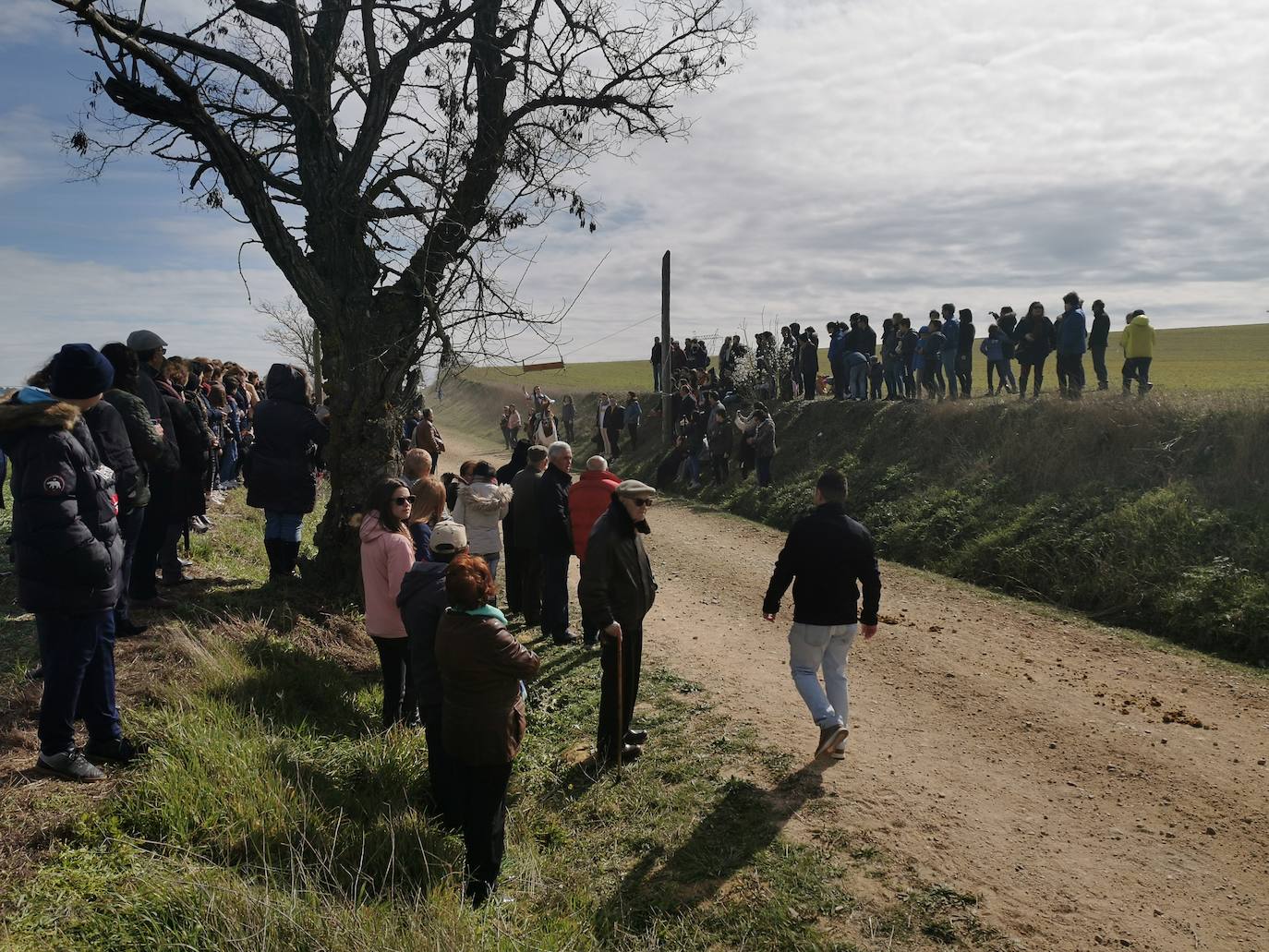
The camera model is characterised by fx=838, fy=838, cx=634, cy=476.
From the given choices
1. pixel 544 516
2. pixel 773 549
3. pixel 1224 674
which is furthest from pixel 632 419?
pixel 1224 674

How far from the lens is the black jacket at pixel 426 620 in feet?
15.4

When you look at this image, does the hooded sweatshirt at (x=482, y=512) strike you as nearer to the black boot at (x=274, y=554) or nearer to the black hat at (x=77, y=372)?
the black boot at (x=274, y=554)

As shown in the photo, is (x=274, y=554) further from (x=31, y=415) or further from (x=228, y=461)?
(x=228, y=461)

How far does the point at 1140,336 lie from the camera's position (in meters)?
14.7

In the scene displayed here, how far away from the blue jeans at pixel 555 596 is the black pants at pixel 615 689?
268cm

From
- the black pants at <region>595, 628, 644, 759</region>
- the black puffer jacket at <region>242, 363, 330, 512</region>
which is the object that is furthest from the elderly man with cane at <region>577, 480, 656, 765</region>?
the black puffer jacket at <region>242, 363, 330, 512</region>

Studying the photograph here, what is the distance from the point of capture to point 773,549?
14.2m

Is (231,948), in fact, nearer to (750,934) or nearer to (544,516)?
(750,934)

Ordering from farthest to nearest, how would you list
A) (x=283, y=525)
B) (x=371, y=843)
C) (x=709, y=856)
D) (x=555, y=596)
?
(x=555, y=596) → (x=283, y=525) → (x=709, y=856) → (x=371, y=843)

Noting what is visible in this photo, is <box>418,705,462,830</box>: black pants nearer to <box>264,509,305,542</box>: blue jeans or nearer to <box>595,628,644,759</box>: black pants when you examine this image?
<box>595,628,644,759</box>: black pants

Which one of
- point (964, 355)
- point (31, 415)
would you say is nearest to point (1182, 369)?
point (964, 355)

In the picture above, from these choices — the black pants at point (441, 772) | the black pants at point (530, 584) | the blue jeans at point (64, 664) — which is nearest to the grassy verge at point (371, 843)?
the black pants at point (441, 772)

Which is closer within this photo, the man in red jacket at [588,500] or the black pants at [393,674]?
the black pants at [393,674]

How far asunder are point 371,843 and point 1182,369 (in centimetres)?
3622
